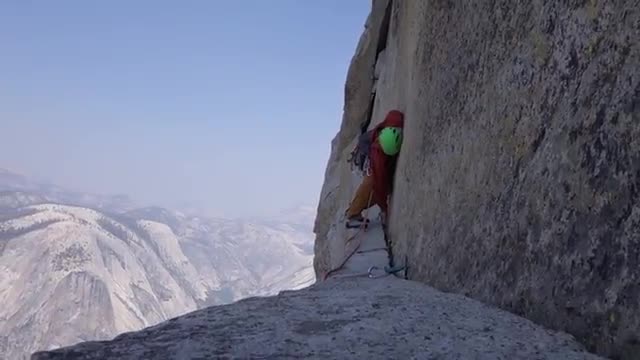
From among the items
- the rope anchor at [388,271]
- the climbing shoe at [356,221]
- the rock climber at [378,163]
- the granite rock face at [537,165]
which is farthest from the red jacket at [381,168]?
the granite rock face at [537,165]

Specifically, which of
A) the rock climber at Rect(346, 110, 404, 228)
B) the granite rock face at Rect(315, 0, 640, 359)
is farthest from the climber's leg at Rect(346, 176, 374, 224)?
the granite rock face at Rect(315, 0, 640, 359)

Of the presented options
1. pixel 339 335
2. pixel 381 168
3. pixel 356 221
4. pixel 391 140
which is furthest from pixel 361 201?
pixel 339 335

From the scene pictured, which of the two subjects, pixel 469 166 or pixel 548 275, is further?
pixel 469 166

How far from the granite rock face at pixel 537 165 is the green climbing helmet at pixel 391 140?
1968 millimetres

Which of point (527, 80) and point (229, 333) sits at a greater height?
point (527, 80)

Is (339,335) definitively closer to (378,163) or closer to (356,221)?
(378,163)

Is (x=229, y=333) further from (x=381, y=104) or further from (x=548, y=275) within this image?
(x=381, y=104)

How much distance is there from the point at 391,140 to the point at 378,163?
50 cm

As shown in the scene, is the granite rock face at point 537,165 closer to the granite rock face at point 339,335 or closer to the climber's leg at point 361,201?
the granite rock face at point 339,335

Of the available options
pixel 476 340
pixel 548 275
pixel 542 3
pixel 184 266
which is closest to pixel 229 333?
pixel 476 340

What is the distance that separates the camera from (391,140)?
8.53 metres

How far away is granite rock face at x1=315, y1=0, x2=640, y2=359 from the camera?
2.81 metres

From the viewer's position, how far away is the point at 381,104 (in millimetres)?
11664

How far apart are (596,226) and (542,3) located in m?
1.56
